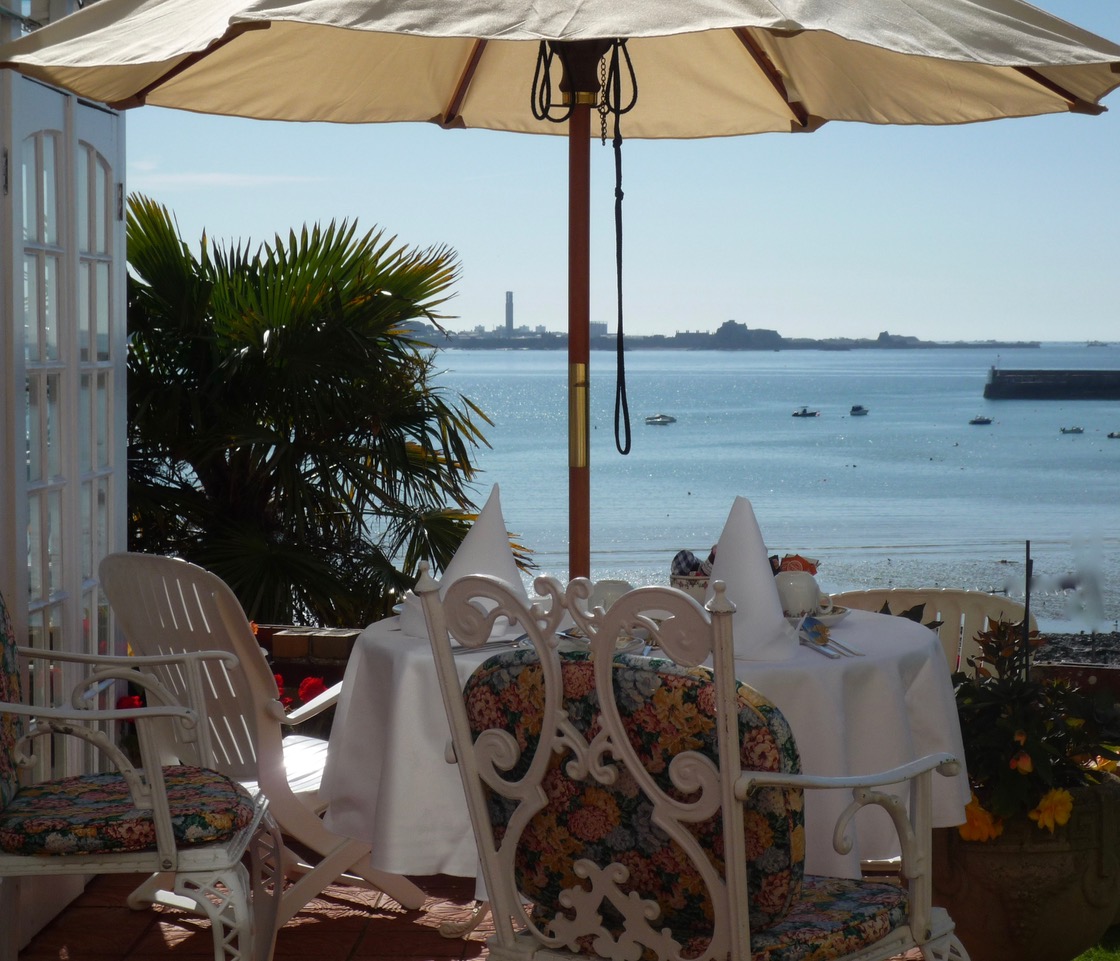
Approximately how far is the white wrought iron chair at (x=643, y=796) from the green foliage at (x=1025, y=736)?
86 cm

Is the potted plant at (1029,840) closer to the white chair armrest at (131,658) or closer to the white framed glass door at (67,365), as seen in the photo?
the white chair armrest at (131,658)

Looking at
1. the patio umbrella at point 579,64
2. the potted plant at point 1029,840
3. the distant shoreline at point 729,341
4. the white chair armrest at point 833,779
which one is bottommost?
the potted plant at point 1029,840

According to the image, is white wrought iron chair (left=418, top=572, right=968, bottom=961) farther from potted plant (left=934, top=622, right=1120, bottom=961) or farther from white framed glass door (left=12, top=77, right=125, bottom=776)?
white framed glass door (left=12, top=77, right=125, bottom=776)

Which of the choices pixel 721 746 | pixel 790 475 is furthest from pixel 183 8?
pixel 790 475

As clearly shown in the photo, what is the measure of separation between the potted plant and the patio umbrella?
3.21 feet

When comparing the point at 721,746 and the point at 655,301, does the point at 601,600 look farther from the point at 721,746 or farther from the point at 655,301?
the point at 655,301

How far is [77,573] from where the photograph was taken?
11.3ft

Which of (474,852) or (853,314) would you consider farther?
(853,314)

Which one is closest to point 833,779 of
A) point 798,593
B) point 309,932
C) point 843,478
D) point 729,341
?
point 798,593

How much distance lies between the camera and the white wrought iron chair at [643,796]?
1687 mm

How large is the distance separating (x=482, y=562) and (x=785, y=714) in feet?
2.23

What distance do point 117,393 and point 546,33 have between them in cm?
223

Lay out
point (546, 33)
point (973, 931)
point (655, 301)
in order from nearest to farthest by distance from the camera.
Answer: point (546, 33) → point (973, 931) → point (655, 301)

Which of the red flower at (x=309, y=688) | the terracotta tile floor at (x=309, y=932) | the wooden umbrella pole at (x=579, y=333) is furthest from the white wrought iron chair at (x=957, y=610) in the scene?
the red flower at (x=309, y=688)
